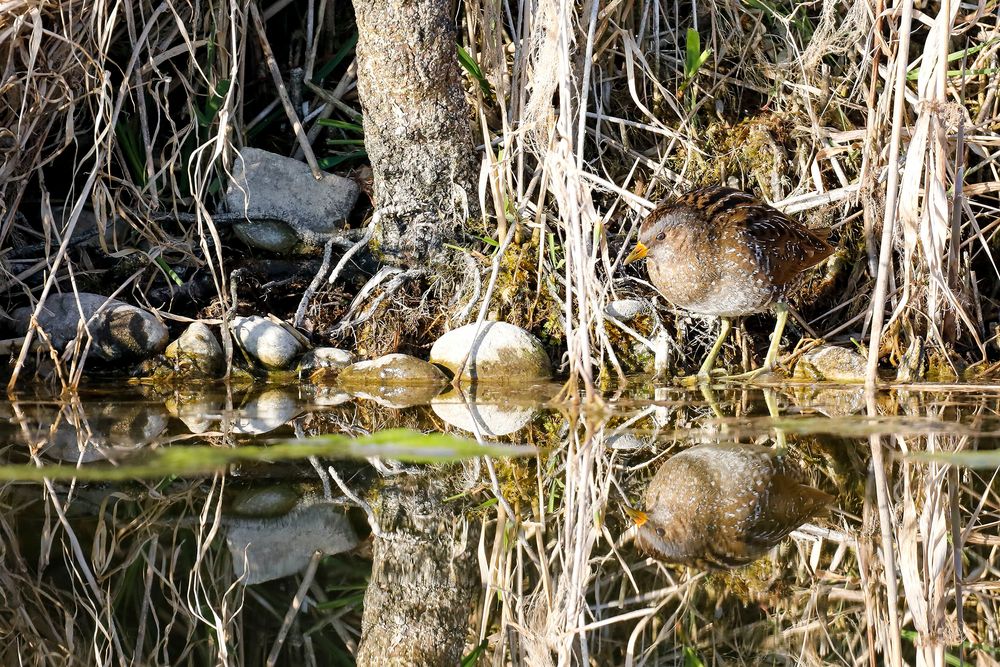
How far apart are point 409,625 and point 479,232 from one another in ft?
11.3

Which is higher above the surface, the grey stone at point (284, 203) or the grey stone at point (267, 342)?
the grey stone at point (284, 203)

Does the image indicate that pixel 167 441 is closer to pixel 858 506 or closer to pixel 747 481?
pixel 747 481

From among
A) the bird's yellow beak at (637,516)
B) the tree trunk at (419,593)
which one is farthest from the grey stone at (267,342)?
the bird's yellow beak at (637,516)

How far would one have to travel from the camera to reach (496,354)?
5.25 metres

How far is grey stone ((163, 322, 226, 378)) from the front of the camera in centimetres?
544

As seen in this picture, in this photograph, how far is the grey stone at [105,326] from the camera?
542 cm

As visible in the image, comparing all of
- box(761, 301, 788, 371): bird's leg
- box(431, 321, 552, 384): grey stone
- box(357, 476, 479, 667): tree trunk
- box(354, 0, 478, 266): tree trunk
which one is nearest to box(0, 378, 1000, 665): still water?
box(357, 476, 479, 667): tree trunk

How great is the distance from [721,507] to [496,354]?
89.8 inches

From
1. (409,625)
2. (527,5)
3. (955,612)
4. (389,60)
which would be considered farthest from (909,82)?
(409,625)

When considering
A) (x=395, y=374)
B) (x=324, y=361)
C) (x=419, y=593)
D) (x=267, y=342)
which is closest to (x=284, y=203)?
(x=267, y=342)

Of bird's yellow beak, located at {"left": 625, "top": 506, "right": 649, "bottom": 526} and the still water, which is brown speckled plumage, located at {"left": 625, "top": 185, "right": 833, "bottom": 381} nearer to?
the still water

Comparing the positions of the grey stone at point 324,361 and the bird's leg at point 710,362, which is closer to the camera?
the bird's leg at point 710,362

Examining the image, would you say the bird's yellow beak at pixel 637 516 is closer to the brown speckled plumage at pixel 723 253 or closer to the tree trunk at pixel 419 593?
the tree trunk at pixel 419 593

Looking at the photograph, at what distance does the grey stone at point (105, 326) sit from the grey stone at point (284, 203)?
0.81 metres
